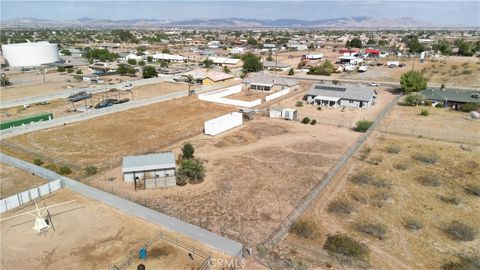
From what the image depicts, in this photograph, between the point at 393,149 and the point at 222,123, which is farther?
the point at 222,123

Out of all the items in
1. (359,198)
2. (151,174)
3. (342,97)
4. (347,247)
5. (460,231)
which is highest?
(342,97)

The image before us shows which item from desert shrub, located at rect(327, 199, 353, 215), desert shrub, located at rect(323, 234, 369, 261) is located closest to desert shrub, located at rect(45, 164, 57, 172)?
desert shrub, located at rect(327, 199, 353, 215)

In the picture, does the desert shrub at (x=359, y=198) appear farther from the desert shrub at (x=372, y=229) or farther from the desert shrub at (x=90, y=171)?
the desert shrub at (x=90, y=171)

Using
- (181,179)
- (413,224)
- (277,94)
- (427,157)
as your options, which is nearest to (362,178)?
(413,224)

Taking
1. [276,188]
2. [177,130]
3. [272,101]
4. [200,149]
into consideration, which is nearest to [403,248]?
[276,188]

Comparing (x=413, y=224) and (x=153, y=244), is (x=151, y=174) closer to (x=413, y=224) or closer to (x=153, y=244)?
(x=153, y=244)

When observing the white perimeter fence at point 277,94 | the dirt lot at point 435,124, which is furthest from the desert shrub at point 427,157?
the white perimeter fence at point 277,94

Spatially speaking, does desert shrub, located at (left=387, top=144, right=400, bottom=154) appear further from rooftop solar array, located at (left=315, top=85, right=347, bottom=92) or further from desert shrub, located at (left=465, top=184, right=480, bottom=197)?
rooftop solar array, located at (left=315, top=85, right=347, bottom=92)
